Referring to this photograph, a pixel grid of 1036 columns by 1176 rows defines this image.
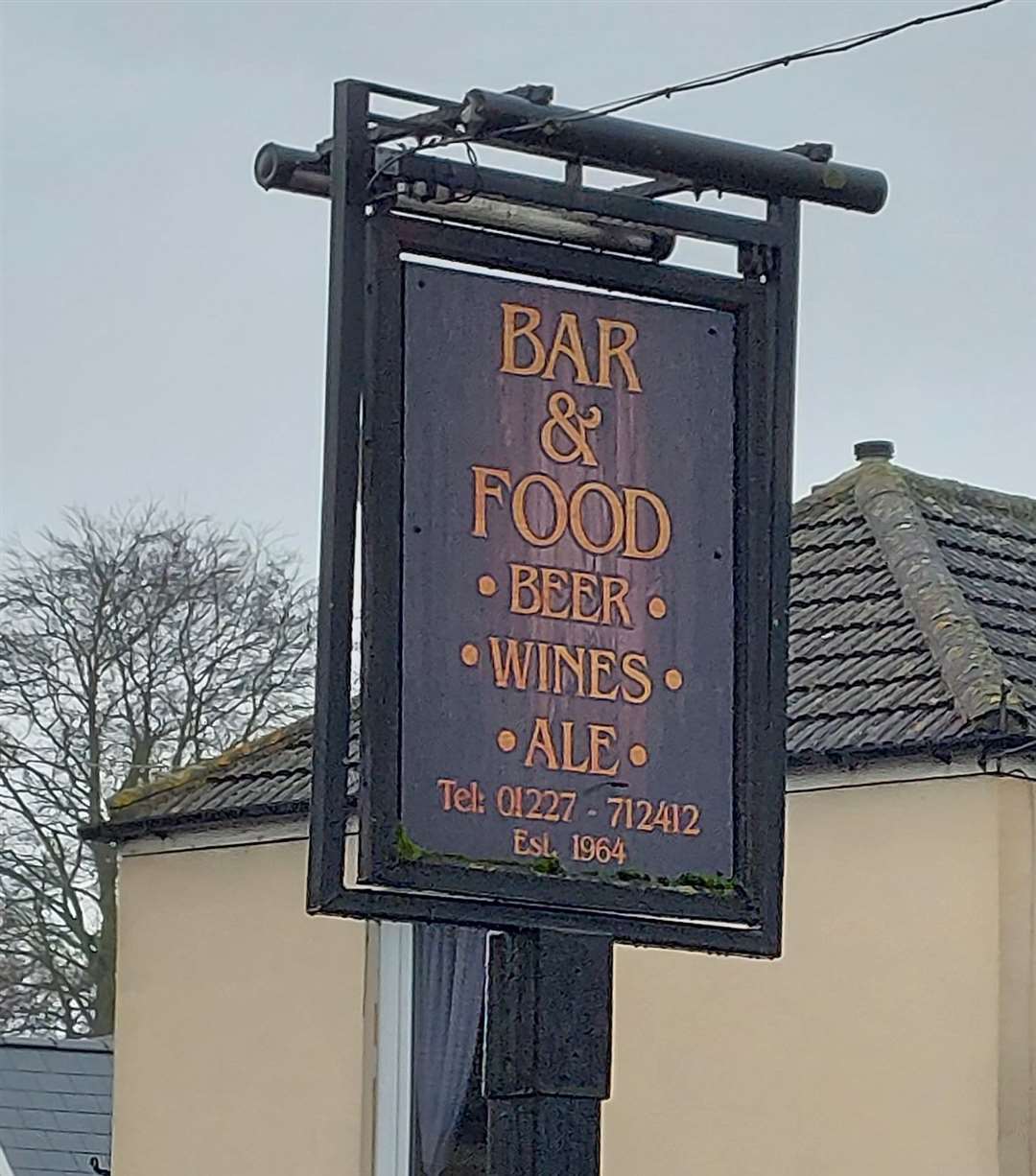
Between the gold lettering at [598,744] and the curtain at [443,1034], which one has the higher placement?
the gold lettering at [598,744]

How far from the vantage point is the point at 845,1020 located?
1017 centimetres

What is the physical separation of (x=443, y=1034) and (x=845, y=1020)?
84.8 inches

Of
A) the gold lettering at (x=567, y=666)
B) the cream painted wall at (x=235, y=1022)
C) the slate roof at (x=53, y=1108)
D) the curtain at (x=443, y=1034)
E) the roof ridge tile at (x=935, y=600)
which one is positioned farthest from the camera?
the slate roof at (x=53, y=1108)

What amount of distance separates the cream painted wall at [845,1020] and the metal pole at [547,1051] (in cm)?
452

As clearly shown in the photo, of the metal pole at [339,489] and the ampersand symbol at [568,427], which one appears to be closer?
the metal pole at [339,489]

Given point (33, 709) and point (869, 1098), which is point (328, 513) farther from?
point (33, 709)

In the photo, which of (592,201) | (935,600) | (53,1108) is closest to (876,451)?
(935,600)

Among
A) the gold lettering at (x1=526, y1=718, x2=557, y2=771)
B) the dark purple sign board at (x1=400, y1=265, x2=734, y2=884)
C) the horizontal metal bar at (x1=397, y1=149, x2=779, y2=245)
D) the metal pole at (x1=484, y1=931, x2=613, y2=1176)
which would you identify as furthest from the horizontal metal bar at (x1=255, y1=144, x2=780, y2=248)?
the metal pole at (x1=484, y1=931, x2=613, y2=1176)

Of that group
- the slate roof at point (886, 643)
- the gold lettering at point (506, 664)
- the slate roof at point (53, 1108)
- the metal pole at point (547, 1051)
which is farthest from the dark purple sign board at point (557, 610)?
the slate roof at point (53, 1108)

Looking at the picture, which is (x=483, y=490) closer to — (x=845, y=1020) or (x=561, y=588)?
(x=561, y=588)

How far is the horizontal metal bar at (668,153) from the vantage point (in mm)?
5359

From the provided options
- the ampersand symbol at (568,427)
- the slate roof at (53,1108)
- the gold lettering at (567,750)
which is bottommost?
the slate roof at (53,1108)

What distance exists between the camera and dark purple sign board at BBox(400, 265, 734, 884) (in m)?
5.27

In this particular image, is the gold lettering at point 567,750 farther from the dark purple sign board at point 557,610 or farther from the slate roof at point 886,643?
the slate roof at point 886,643
